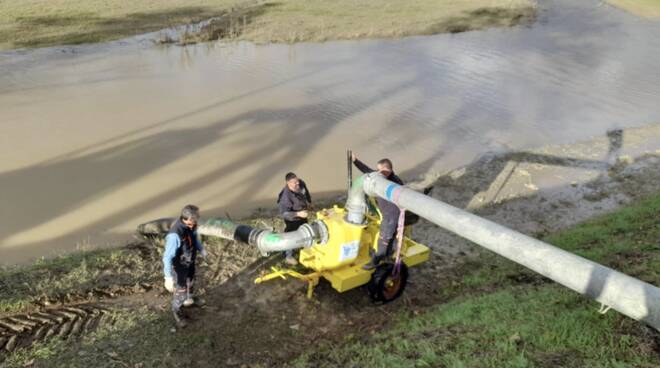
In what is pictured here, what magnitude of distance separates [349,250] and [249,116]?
11229 millimetres

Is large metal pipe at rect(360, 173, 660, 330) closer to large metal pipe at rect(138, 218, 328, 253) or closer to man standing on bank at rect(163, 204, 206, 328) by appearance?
large metal pipe at rect(138, 218, 328, 253)

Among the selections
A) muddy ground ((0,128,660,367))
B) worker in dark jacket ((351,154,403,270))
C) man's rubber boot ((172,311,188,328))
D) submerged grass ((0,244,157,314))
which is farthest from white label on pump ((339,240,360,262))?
submerged grass ((0,244,157,314))

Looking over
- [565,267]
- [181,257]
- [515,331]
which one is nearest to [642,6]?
[515,331]

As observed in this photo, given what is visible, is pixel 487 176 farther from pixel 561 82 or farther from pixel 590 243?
pixel 561 82

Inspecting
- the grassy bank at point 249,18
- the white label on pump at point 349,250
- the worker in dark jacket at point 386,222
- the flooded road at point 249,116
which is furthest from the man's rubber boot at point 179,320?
the grassy bank at point 249,18

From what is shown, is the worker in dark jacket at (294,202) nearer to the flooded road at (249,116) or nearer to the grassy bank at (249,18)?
the flooded road at (249,116)

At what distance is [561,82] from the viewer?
946 inches

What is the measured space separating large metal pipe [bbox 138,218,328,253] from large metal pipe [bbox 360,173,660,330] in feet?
7.03

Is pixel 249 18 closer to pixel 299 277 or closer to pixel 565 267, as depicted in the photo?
pixel 299 277

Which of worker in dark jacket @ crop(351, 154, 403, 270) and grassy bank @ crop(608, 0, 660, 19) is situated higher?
grassy bank @ crop(608, 0, 660, 19)

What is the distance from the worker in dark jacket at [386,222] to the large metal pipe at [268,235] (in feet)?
2.76

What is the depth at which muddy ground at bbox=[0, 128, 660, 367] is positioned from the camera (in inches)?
287

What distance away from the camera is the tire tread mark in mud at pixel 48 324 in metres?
7.02

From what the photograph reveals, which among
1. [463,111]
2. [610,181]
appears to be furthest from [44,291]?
[463,111]
